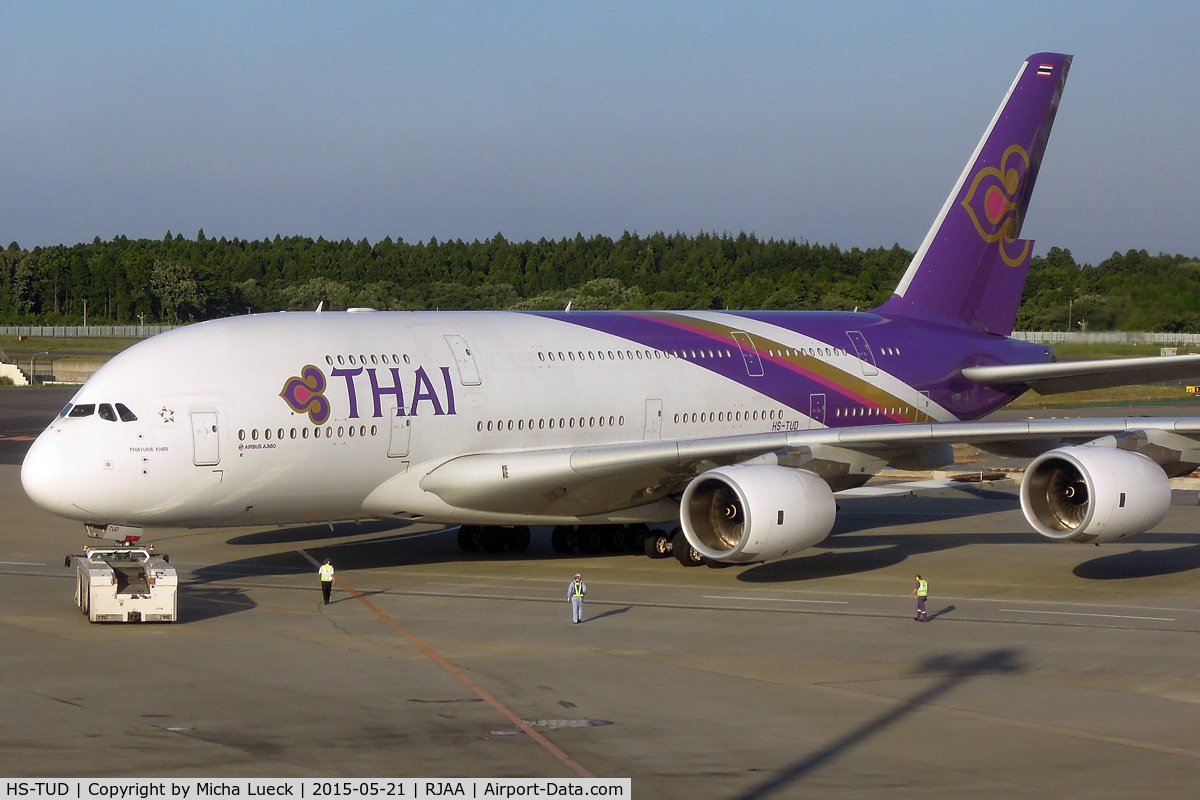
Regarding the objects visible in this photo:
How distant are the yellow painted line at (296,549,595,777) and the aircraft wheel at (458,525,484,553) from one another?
4.13 meters

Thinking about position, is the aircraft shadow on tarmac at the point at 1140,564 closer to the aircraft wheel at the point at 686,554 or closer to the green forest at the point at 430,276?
the aircraft wheel at the point at 686,554

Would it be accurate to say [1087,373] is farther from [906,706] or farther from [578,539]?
[906,706]

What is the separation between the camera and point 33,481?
936 inches

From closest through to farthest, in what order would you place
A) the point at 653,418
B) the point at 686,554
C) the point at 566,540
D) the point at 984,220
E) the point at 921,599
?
1. the point at 921,599
2. the point at 686,554
3. the point at 653,418
4. the point at 566,540
5. the point at 984,220

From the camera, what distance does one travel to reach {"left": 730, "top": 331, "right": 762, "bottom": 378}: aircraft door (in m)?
30.7

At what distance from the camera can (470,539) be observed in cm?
3067

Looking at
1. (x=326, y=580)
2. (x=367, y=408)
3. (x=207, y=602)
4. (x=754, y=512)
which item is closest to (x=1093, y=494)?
(x=754, y=512)

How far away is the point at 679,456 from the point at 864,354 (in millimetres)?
7903

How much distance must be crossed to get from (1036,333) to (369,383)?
29.8m

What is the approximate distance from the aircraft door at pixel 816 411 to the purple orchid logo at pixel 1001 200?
6.82 meters

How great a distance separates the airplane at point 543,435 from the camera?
2436cm

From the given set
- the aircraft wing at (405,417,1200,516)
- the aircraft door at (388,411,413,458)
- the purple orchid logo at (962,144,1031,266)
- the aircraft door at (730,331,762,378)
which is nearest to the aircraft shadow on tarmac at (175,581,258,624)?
the aircraft wing at (405,417,1200,516)

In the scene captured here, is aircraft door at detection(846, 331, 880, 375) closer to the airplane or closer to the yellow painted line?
the airplane

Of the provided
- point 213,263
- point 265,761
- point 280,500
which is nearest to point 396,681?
point 265,761
